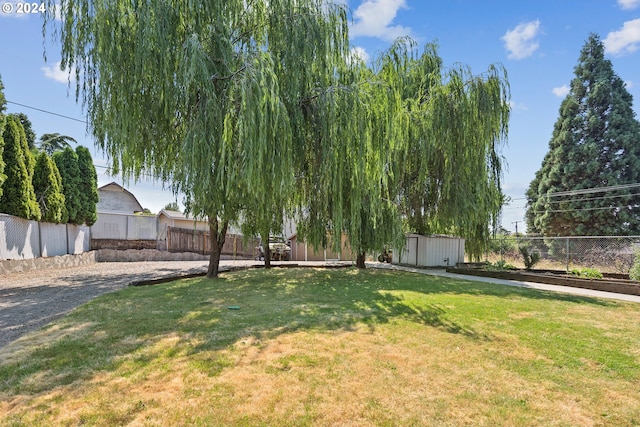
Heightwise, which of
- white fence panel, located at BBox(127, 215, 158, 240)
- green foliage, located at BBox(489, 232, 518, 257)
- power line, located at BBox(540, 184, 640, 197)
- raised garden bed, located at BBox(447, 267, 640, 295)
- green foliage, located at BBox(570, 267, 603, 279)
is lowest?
raised garden bed, located at BBox(447, 267, 640, 295)

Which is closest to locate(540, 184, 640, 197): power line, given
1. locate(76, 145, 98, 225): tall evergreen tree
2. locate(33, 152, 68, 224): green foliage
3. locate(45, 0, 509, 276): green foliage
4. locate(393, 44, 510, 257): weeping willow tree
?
locate(393, 44, 510, 257): weeping willow tree

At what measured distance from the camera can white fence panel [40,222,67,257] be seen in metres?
10.8

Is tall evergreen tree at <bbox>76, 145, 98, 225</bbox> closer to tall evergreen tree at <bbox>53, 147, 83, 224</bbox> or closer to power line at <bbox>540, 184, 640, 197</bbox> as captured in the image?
tall evergreen tree at <bbox>53, 147, 83, 224</bbox>

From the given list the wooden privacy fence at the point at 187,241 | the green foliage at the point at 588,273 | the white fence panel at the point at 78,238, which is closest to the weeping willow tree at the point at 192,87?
the green foliage at the point at 588,273

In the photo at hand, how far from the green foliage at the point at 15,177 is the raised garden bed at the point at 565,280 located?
1296cm

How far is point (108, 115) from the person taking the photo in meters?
5.92

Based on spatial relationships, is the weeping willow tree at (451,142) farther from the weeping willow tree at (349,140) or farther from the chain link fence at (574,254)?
the weeping willow tree at (349,140)

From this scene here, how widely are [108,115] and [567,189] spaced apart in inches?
951

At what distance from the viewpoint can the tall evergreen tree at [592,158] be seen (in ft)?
63.5

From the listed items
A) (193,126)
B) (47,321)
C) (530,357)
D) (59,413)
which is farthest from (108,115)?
(530,357)

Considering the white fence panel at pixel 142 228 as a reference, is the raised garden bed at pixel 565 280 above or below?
below

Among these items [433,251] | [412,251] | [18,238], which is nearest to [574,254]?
[433,251]

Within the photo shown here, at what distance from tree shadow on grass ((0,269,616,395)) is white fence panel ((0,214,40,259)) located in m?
4.45

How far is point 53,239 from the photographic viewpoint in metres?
11.5
